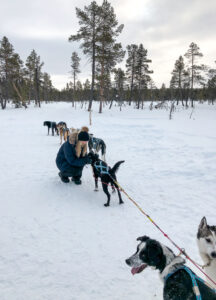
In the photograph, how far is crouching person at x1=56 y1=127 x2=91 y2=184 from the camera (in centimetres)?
497

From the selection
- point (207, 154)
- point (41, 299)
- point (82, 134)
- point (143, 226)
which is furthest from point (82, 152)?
point (207, 154)

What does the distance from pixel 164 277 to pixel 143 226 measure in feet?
5.72

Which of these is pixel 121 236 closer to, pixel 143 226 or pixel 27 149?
pixel 143 226

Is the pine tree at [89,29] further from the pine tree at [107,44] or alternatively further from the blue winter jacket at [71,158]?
the blue winter jacket at [71,158]

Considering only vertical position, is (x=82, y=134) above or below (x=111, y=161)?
above

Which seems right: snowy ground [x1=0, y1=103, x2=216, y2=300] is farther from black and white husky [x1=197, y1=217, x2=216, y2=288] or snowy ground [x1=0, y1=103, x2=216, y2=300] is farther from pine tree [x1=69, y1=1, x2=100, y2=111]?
pine tree [x1=69, y1=1, x2=100, y2=111]

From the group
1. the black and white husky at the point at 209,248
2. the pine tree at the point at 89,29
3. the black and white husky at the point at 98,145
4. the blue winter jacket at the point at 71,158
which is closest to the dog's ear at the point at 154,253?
the black and white husky at the point at 209,248

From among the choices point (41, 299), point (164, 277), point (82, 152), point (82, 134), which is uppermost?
point (82, 134)

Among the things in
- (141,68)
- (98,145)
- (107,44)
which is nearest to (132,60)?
(141,68)

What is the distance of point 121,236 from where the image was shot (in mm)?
3344

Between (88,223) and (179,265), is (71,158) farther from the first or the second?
(179,265)

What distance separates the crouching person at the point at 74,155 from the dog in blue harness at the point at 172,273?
3249mm

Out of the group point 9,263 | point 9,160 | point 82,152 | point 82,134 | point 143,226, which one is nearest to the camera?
point 9,263

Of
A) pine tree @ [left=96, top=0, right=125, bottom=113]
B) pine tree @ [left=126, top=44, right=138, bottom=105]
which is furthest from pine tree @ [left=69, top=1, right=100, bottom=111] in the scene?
pine tree @ [left=126, top=44, right=138, bottom=105]
